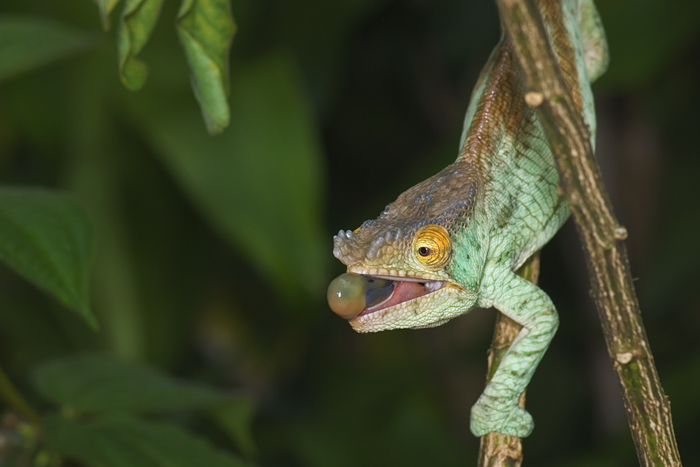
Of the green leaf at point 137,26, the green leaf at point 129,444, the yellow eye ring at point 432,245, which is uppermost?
the green leaf at point 137,26

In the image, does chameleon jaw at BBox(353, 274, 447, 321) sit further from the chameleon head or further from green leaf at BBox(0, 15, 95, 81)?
green leaf at BBox(0, 15, 95, 81)

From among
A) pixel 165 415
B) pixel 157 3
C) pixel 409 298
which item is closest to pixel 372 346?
pixel 165 415

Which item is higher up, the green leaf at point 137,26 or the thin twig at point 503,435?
the green leaf at point 137,26

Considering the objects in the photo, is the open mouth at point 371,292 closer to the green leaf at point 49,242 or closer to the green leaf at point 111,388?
the green leaf at point 49,242

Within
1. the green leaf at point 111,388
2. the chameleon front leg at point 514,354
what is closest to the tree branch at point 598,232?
the chameleon front leg at point 514,354

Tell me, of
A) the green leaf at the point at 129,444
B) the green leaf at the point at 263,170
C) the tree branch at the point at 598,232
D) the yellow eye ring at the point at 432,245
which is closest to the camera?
the tree branch at the point at 598,232

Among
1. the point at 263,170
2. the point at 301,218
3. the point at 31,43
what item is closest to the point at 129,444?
the point at 31,43

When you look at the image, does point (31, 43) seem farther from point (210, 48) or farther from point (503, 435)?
point (503, 435)

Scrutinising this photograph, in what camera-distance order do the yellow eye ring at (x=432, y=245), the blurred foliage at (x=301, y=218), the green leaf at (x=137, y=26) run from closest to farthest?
1. the green leaf at (x=137, y=26)
2. the yellow eye ring at (x=432, y=245)
3. the blurred foliage at (x=301, y=218)

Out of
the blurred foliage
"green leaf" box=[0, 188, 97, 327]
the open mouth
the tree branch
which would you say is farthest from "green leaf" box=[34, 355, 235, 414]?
→ the tree branch
